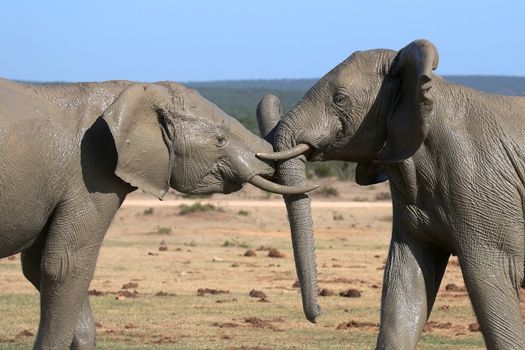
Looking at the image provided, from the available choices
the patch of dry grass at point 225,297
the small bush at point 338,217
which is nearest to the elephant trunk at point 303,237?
the patch of dry grass at point 225,297

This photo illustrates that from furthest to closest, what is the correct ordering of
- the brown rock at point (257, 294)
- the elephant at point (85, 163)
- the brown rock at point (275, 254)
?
the brown rock at point (275, 254) < the brown rock at point (257, 294) < the elephant at point (85, 163)

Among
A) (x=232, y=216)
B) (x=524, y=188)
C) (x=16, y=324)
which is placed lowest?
(x=232, y=216)

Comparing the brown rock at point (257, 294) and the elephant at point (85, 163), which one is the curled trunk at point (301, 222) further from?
the brown rock at point (257, 294)

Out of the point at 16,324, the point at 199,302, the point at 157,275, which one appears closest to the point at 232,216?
the point at 157,275

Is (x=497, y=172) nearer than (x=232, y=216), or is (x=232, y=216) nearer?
(x=497, y=172)

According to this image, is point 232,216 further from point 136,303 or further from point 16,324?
point 16,324

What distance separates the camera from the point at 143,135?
8.65 meters

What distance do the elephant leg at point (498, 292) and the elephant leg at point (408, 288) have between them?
0.38 m

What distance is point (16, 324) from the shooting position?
506 inches

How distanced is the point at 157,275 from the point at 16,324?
13.2 feet

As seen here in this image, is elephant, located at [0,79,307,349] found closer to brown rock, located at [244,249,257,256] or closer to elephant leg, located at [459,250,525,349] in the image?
elephant leg, located at [459,250,525,349]

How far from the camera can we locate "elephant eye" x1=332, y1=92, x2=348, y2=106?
9117 mm

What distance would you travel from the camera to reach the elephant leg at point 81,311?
29.2ft

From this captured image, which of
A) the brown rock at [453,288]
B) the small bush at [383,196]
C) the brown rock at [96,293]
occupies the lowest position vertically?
the small bush at [383,196]
